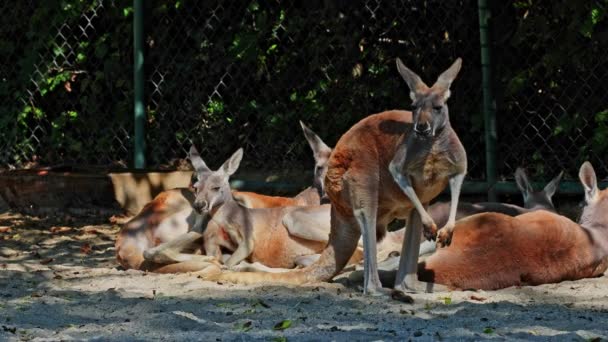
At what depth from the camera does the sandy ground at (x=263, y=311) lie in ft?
16.8

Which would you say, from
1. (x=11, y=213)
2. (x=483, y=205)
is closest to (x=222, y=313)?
(x=483, y=205)

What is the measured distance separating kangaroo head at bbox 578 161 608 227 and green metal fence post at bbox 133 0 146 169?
400cm

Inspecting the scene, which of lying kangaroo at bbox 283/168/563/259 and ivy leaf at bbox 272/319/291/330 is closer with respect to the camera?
ivy leaf at bbox 272/319/291/330

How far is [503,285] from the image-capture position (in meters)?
6.49

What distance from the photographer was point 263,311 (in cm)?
585

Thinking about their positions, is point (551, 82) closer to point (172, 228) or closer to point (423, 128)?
point (172, 228)

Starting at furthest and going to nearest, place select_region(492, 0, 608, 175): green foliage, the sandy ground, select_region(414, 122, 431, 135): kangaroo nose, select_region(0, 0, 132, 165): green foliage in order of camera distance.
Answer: select_region(0, 0, 132, 165): green foliage < select_region(492, 0, 608, 175): green foliage < select_region(414, 122, 431, 135): kangaroo nose < the sandy ground

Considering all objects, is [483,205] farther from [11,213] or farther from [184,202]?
[11,213]

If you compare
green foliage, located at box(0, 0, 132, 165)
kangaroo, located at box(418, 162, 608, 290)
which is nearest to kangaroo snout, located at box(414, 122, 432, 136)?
kangaroo, located at box(418, 162, 608, 290)

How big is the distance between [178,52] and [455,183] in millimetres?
4695

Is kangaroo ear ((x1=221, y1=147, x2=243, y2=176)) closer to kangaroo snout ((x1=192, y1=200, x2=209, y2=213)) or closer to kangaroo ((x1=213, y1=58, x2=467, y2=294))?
kangaroo snout ((x1=192, y1=200, x2=209, y2=213))

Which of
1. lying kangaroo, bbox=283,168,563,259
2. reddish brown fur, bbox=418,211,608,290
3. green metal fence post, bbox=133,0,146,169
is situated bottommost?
reddish brown fur, bbox=418,211,608,290

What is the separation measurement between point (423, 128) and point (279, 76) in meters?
4.06

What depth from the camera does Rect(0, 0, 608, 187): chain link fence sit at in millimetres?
8883
